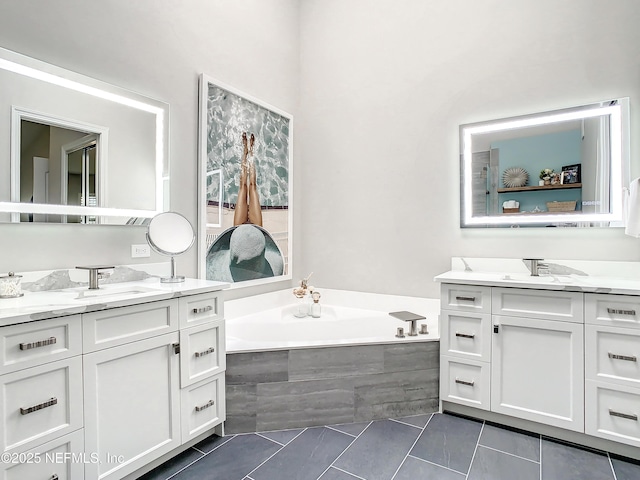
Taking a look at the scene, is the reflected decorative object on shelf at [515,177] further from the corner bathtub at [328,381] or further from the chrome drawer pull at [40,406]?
the chrome drawer pull at [40,406]

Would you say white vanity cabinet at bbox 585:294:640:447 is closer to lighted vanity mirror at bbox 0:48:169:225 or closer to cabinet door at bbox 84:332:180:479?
cabinet door at bbox 84:332:180:479

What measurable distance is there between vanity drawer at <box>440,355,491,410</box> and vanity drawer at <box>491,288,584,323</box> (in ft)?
1.22

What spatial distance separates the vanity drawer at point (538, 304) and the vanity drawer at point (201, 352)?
63.6 inches

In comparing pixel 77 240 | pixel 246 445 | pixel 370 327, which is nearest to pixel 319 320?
pixel 370 327

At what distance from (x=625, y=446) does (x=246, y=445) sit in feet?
6.50

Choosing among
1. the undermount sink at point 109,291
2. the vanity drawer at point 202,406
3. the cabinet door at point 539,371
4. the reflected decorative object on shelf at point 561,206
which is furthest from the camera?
the reflected decorative object on shelf at point 561,206

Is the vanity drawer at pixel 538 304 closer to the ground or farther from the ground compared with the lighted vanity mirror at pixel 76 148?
closer to the ground

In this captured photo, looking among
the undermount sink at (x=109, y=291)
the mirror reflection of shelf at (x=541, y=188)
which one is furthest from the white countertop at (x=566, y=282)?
the undermount sink at (x=109, y=291)

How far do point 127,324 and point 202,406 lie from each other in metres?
0.65

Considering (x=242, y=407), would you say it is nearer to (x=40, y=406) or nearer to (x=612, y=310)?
(x=40, y=406)

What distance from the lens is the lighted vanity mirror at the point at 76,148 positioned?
5.65ft

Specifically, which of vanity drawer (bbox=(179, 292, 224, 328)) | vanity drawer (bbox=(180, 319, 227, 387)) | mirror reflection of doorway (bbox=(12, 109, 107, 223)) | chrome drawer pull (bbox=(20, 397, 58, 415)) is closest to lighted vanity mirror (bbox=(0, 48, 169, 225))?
mirror reflection of doorway (bbox=(12, 109, 107, 223))

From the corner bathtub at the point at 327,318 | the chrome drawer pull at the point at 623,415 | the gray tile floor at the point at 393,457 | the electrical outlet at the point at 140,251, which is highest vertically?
the electrical outlet at the point at 140,251

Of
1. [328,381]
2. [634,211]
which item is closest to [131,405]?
[328,381]
